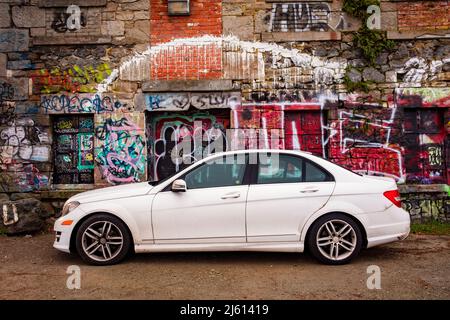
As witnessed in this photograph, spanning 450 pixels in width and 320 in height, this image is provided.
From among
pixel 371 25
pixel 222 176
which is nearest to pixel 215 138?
pixel 222 176

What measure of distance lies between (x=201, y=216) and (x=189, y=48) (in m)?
4.32

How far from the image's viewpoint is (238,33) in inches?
330

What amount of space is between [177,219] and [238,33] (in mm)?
4633

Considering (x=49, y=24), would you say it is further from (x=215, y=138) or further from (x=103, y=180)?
(x=215, y=138)

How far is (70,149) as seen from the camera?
337 inches

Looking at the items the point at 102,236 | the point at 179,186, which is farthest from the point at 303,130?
the point at 102,236

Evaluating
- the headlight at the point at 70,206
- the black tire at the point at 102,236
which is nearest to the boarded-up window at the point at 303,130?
the black tire at the point at 102,236

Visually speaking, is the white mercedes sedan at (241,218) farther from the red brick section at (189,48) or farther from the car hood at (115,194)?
the red brick section at (189,48)

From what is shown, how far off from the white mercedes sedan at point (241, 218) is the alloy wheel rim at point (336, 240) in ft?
0.04

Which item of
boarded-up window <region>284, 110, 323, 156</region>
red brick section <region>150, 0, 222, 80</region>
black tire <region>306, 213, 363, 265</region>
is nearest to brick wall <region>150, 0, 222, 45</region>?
red brick section <region>150, 0, 222, 80</region>

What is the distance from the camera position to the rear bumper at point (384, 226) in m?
5.40

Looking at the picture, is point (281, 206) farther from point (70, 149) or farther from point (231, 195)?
point (70, 149)

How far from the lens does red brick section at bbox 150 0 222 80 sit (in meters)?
8.36
